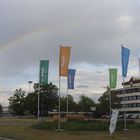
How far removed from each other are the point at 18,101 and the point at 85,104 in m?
Result: 26.8

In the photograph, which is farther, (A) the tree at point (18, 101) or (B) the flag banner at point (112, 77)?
(A) the tree at point (18, 101)

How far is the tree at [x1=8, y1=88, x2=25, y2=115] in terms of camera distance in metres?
155

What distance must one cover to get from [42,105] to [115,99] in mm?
32515

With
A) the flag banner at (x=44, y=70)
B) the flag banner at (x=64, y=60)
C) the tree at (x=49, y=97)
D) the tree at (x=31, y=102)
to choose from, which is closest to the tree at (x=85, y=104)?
the tree at (x=49, y=97)

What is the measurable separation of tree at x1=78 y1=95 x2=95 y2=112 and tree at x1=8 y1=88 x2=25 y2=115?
22685mm

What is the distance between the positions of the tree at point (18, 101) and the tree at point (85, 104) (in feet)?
74.4

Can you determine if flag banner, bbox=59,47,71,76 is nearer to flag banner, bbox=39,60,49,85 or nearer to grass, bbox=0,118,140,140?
grass, bbox=0,118,140,140

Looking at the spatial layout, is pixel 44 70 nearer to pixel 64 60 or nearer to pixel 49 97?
pixel 64 60

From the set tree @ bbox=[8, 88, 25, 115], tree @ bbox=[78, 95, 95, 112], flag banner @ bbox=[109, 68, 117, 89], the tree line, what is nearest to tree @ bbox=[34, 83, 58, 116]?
the tree line

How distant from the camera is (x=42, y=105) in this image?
5404 inches

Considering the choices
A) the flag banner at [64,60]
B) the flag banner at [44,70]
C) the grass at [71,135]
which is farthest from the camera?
the flag banner at [44,70]

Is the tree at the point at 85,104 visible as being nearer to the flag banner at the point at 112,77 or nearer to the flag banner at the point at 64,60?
the flag banner at the point at 112,77

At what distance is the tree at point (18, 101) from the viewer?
509ft

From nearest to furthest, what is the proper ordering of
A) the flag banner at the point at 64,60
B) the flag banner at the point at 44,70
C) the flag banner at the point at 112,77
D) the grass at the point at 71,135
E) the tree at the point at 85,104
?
the grass at the point at 71,135 → the flag banner at the point at 64,60 → the flag banner at the point at 44,70 → the flag banner at the point at 112,77 → the tree at the point at 85,104
